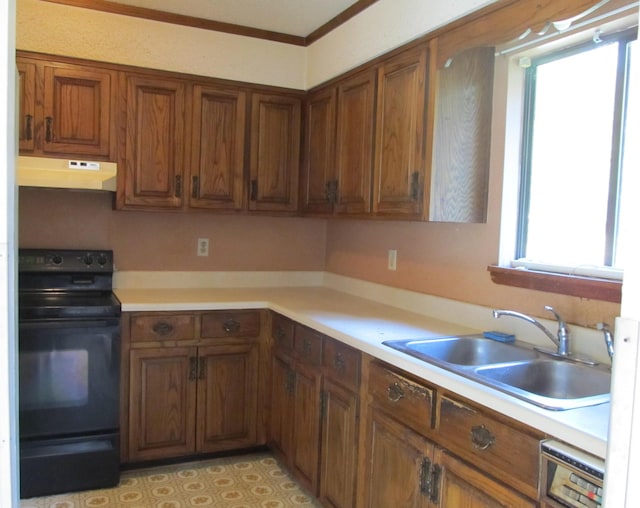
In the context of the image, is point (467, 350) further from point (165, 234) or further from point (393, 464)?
point (165, 234)

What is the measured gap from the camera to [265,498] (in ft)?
8.60

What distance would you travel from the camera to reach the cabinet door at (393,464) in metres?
1.76

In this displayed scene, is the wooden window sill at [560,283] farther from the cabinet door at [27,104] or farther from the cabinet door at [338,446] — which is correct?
the cabinet door at [27,104]

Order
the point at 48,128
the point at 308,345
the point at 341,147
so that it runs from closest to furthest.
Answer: the point at 308,345, the point at 48,128, the point at 341,147

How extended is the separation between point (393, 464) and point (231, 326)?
1.30 metres

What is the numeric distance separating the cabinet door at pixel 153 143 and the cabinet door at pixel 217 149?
0.08 m

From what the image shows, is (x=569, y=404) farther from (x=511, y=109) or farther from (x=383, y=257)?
(x=383, y=257)

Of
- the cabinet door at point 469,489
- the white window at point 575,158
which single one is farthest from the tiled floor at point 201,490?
the white window at point 575,158

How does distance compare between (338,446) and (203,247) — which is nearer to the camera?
(338,446)

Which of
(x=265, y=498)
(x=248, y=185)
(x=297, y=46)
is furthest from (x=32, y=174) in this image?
(x=265, y=498)

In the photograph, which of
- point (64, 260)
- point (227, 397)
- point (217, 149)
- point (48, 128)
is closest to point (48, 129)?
point (48, 128)

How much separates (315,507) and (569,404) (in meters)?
1.56

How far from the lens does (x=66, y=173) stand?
9.12 ft

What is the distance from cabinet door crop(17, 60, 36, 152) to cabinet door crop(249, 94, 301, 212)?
3.66 feet
